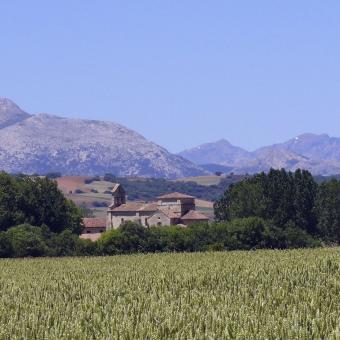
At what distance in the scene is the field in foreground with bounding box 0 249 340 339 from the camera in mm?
25766

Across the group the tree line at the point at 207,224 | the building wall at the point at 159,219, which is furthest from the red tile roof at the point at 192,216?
the tree line at the point at 207,224

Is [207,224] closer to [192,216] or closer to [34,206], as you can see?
[34,206]

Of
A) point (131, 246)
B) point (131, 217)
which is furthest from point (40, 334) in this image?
point (131, 217)

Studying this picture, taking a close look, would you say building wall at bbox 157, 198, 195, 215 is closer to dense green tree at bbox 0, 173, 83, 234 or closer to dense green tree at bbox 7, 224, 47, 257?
dense green tree at bbox 0, 173, 83, 234

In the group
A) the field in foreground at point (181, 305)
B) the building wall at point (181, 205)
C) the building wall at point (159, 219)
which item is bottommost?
the building wall at point (159, 219)

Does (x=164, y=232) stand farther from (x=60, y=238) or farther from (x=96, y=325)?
(x=96, y=325)

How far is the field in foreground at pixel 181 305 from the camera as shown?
25.8m

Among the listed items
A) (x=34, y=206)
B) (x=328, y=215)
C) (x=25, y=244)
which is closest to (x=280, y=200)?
(x=328, y=215)

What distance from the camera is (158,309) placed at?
31.8 m

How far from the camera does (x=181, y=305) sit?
3278cm

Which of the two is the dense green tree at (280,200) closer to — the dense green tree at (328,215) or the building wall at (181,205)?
the dense green tree at (328,215)

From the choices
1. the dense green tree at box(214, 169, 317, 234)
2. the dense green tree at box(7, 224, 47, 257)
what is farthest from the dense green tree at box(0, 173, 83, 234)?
the dense green tree at box(214, 169, 317, 234)

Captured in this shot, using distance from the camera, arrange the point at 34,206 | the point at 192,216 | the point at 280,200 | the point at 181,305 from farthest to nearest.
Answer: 1. the point at 192,216
2. the point at 34,206
3. the point at 280,200
4. the point at 181,305

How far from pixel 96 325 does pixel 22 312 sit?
7.17 meters
